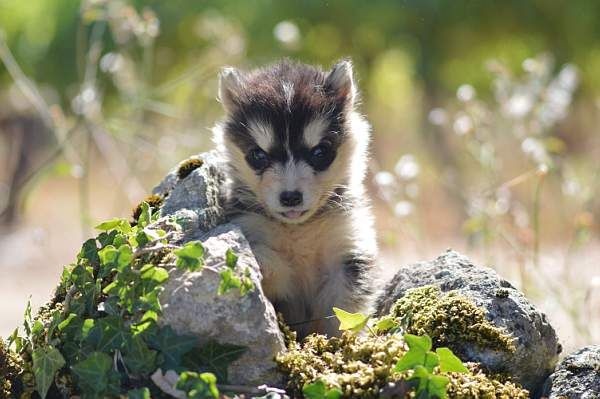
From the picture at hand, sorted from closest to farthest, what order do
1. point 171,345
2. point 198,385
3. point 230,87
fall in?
point 198,385 < point 171,345 < point 230,87

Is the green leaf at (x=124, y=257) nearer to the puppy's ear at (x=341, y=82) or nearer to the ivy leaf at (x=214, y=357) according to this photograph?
the ivy leaf at (x=214, y=357)

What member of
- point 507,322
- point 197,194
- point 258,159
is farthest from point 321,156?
point 507,322

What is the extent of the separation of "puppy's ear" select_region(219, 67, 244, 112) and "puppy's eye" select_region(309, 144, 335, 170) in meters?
0.52

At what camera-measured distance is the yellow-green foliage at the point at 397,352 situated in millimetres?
3646

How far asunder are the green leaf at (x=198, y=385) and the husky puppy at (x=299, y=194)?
1370mm

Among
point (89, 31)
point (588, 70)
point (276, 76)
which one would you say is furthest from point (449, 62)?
point (276, 76)

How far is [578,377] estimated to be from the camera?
411 cm

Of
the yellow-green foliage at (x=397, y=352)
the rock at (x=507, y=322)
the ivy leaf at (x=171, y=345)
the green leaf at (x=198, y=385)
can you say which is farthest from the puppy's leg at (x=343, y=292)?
the green leaf at (x=198, y=385)

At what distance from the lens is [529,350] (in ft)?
13.7

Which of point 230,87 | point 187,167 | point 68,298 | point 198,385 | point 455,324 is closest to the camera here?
point 198,385

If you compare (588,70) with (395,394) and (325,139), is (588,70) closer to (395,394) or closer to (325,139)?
(325,139)

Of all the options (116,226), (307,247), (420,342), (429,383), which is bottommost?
(429,383)

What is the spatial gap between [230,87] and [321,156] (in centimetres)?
64

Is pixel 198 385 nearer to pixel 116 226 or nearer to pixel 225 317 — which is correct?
pixel 225 317
